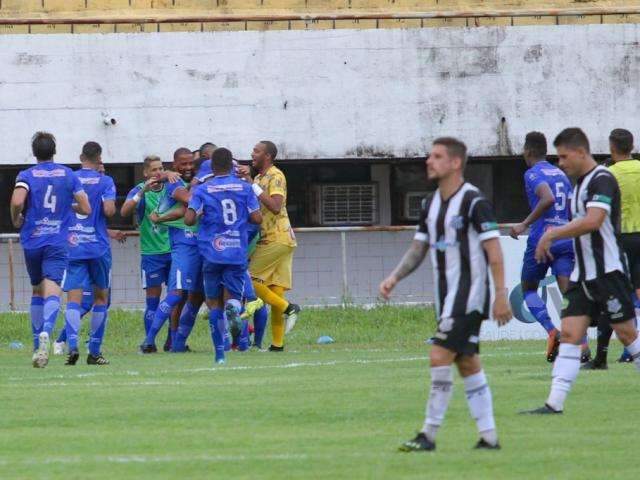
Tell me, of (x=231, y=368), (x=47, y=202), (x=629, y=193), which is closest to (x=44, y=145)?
(x=47, y=202)

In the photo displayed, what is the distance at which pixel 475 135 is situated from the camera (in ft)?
90.2

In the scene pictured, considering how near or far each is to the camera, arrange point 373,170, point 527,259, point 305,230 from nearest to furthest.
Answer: point 527,259 → point 305,230 → point 373,170

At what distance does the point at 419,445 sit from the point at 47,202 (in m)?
7.50

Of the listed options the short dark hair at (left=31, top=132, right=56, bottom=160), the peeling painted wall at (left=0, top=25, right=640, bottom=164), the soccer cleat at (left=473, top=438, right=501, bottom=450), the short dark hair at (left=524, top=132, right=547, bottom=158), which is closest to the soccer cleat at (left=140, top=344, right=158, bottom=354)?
the short dark hair at (left=31, top=132, right=56, bottom=160)

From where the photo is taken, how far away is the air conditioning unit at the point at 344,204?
30.1 m

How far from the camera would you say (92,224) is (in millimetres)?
15789

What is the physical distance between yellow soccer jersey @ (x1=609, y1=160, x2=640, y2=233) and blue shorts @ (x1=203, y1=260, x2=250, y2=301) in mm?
3834

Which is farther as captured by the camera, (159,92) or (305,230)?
(159,92)

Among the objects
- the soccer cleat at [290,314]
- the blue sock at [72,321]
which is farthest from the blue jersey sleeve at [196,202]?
the soccer cleat at [290,314]

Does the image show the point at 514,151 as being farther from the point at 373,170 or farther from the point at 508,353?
the point at 508,353

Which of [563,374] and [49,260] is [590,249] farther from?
[49,260]

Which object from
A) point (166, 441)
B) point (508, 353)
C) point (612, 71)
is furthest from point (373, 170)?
point (166, 441)

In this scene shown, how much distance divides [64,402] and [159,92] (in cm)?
1613

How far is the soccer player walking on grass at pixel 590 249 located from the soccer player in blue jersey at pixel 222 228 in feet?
17.7
